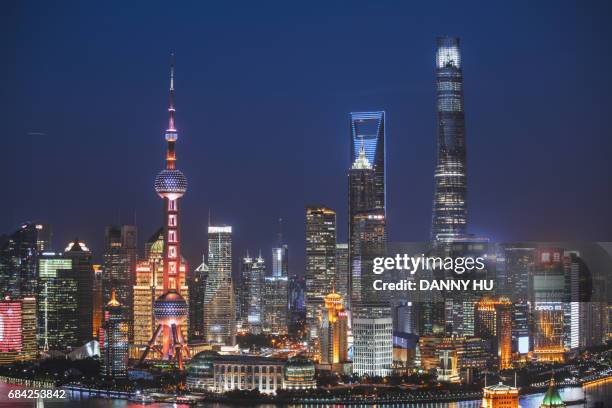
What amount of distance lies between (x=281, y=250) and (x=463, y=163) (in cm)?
523

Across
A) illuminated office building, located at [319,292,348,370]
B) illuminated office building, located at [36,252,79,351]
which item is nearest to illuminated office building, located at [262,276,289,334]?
illuminated office building, located at [36,252,79,351]

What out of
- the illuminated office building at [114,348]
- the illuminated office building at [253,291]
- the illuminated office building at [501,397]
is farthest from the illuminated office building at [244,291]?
the illuminated office building at [501,397]

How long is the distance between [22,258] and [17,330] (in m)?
1.97

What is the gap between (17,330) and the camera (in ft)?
88.5

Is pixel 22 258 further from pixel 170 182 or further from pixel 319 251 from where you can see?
pixel 319 251

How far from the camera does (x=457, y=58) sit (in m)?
27.6

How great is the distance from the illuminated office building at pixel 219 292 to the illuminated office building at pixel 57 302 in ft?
9.19

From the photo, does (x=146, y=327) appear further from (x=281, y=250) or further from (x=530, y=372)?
(x=530, y=372)

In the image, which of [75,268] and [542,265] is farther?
[75,268]

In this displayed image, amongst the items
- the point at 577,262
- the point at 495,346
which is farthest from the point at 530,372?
the point at 577,262

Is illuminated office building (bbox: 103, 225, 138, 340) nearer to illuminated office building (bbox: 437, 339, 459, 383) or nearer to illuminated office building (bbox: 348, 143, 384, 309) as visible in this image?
illuminated office building (bbox: 348, 143, 384, 309)

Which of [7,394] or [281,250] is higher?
[281,250]

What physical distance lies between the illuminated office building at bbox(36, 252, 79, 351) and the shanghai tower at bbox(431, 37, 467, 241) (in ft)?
25.1

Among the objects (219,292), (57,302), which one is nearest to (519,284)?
(219,292)
